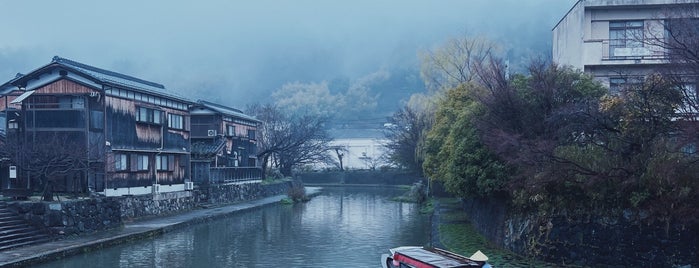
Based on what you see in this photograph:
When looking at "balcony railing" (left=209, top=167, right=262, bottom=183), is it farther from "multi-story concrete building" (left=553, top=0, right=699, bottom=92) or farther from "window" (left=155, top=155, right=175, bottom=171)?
"multi-story concrete building" (left=553, top=0, right=699, bottom=92)

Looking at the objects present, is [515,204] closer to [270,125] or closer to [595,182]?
[595,182]

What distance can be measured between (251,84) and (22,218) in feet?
437

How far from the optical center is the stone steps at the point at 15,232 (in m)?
18.5

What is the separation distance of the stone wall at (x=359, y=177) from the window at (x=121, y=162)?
39011 mm

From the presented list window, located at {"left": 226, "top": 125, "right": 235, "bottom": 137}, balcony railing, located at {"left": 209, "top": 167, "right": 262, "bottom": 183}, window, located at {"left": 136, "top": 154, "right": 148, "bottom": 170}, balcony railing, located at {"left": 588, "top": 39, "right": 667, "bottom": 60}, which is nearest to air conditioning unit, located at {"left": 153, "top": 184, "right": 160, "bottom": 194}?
window, located at {"left": 136, "top": 154, "right": 148, "bottom": 170}

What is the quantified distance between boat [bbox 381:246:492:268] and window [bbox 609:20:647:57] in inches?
643

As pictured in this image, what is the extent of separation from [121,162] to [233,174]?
14928mm

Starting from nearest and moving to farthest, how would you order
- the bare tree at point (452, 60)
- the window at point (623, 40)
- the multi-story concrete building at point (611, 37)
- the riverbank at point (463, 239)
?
1. the riverbank at point (463, 239)
2. the multi-story concrete building at point (611, 37)
3. the window at point (623, 40)
4. the bare tree at point (452, 60)

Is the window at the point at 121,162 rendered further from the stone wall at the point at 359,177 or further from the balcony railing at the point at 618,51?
the stone wall at the point at 359,177

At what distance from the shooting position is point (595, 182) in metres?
14.4

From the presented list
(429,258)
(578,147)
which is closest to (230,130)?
(578,147)

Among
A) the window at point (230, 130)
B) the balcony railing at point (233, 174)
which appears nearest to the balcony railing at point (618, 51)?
the balcony railing at point (233, 174)

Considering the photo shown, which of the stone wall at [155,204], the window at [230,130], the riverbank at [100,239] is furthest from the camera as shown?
the window at [230,130]

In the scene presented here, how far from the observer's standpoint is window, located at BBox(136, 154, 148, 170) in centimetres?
2841
